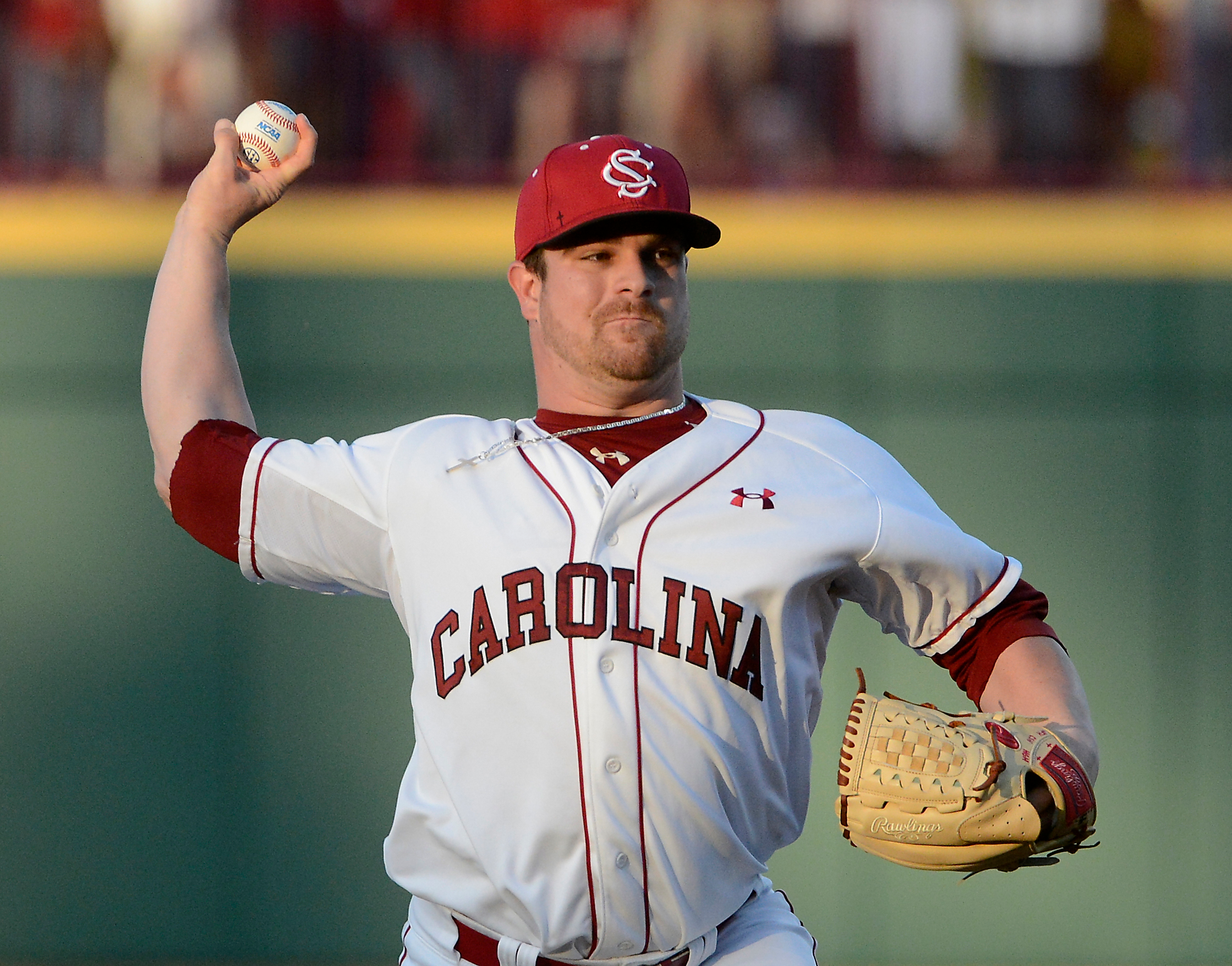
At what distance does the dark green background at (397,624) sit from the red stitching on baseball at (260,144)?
2391mm

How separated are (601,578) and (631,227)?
2.00 feet

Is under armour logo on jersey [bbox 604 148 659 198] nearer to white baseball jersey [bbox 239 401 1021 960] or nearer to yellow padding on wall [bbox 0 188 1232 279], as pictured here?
white baseball jersey [bbox 239 401 1021 960]

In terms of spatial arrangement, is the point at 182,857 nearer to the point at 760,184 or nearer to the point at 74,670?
the point at 74,670

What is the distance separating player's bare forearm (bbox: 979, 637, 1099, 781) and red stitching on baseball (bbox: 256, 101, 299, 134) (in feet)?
5.14

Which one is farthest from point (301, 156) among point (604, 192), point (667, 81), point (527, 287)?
point (667, 81)

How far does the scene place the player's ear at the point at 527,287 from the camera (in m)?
2.60

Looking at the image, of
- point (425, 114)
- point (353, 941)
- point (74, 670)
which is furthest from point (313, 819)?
point (425, 114)

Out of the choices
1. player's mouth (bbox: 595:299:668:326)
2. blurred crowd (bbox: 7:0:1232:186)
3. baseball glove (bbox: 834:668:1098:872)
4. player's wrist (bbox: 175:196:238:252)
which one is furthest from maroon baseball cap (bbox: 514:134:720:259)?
blurred crowd (bbox: 7:0:1232:186)

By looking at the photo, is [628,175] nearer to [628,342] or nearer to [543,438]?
[628,342]

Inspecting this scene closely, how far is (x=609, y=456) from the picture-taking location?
7.96 ft

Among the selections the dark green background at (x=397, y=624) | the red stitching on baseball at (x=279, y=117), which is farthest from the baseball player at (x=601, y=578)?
the dark green background at (x=397, y=624)

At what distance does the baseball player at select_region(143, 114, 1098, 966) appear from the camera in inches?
86.3

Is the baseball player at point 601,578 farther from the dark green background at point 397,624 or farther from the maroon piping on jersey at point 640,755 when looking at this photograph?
the dark green background at point 397,624

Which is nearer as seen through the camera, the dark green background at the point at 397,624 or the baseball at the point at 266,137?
the baseball at the point at 266,137
